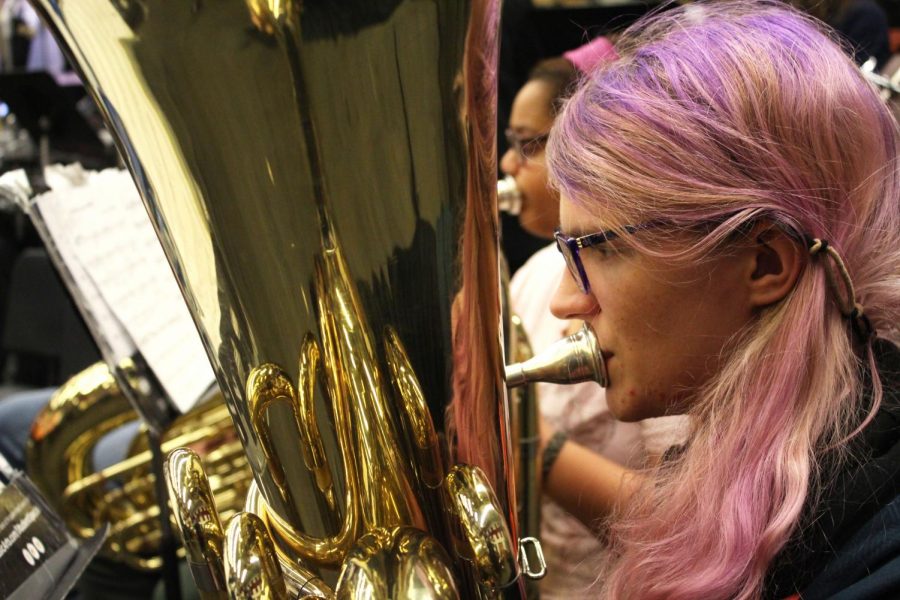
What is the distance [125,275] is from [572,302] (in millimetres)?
554

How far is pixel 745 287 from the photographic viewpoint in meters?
0.71

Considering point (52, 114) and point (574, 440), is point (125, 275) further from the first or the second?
point (52, 114)

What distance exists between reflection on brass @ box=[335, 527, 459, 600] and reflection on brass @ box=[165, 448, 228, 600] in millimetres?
106

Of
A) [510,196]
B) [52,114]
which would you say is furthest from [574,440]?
[52,114]

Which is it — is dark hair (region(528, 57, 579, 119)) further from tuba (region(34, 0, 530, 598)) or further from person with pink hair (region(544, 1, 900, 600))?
tuba (region(34, 0, 530, 598))

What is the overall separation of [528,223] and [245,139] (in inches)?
38.5

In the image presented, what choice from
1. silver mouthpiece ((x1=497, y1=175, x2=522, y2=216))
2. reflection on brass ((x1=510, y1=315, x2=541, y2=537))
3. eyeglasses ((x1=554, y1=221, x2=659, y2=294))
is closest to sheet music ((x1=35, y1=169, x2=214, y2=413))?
reflection on brass ((x1=510, y1=315, x2=541, y2=537))

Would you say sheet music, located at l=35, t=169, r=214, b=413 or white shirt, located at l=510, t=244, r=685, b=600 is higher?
sheet music, located at l=35, t=169, r=214, b=413

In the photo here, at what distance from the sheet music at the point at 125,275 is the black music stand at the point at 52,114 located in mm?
1760

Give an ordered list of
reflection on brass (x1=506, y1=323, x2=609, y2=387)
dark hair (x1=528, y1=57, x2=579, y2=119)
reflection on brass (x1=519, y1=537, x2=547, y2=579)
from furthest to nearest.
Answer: dark hair (x1=528, y1=57, x2=579, y2=119)
reflection on brass (x1=506, y1=323, x2=609, y2=387)
reflection on brass (x1=519, y1=537, x2=547, y2=579)

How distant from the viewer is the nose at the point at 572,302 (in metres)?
0.76

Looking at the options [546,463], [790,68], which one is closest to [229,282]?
[790,68]

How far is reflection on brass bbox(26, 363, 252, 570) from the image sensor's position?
1.24 meters

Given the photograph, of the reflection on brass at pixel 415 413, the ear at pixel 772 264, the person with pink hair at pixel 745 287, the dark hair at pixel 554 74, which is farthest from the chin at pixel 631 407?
the dark hair at pixel 554 74
